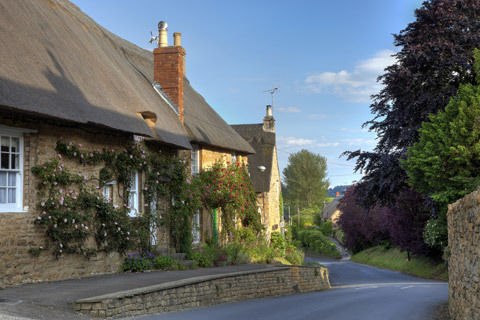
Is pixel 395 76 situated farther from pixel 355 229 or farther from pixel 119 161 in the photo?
pixel 355 229

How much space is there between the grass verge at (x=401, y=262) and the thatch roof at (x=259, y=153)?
10707 millimetres

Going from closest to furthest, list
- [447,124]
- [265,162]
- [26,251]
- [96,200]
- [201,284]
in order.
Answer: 1. [26,251]
2. [201,284]
3. [96,200]
4. [447,124]
5. [265,162]

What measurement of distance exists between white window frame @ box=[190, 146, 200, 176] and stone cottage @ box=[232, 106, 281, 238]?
11.4 meters

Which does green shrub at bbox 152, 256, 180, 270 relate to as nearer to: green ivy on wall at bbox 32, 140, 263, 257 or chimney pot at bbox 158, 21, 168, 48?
green ivy on wall at bbox 32, 140, 263, 257

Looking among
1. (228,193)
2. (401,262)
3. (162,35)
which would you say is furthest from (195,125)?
(401,262)

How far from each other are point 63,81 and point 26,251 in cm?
408

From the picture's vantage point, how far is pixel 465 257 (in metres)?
9.99

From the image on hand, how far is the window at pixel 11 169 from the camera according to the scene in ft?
37.7

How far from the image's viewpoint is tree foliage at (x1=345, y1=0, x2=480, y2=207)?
20203 millimetres

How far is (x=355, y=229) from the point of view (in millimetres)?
50438

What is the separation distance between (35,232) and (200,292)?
13.1ft

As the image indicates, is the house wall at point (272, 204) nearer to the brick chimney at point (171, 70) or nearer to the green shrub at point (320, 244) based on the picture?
the brick chimney at point (171, 70)

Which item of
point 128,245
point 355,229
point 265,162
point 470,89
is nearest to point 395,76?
point 470,89

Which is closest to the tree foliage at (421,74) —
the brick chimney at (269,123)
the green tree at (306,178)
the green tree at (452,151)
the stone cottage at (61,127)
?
the green tree at (452,151)
